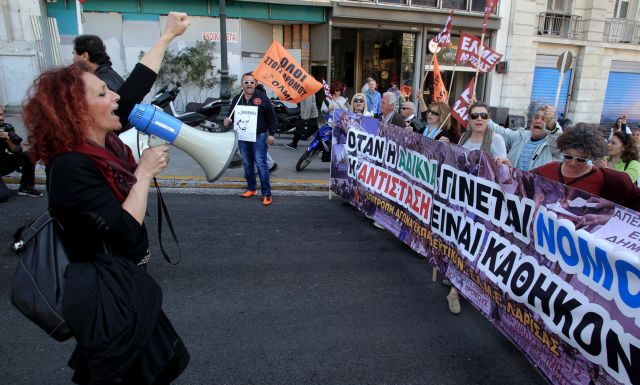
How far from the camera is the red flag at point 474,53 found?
7.57m

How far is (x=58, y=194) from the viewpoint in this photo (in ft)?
5.27

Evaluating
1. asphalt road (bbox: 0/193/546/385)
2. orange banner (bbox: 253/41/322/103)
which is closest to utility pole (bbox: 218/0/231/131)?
orange banner (bbox: 253/41/322/103)

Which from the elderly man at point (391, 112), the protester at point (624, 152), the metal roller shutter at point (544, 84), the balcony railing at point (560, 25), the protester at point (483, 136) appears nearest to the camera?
the protester at point (483, 136)

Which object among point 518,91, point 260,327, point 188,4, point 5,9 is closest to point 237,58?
point 188,4

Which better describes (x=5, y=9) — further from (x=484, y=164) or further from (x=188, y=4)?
(x=484, y=164)

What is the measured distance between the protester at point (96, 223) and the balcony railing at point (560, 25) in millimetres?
19946

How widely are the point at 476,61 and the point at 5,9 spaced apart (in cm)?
1338

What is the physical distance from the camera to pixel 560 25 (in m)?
18.4

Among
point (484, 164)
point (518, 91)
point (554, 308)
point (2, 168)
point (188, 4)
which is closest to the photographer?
point (554, 308)

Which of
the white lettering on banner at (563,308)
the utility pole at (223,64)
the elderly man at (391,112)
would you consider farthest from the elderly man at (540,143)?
the utility pole at (223,64)

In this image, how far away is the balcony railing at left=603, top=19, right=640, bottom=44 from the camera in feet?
62.5

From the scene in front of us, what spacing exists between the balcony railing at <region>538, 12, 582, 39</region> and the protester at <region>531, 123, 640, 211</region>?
683 inches

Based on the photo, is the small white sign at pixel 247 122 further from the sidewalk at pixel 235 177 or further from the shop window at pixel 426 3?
the shop window at pixel 426 3

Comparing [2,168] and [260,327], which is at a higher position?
[2,168]
